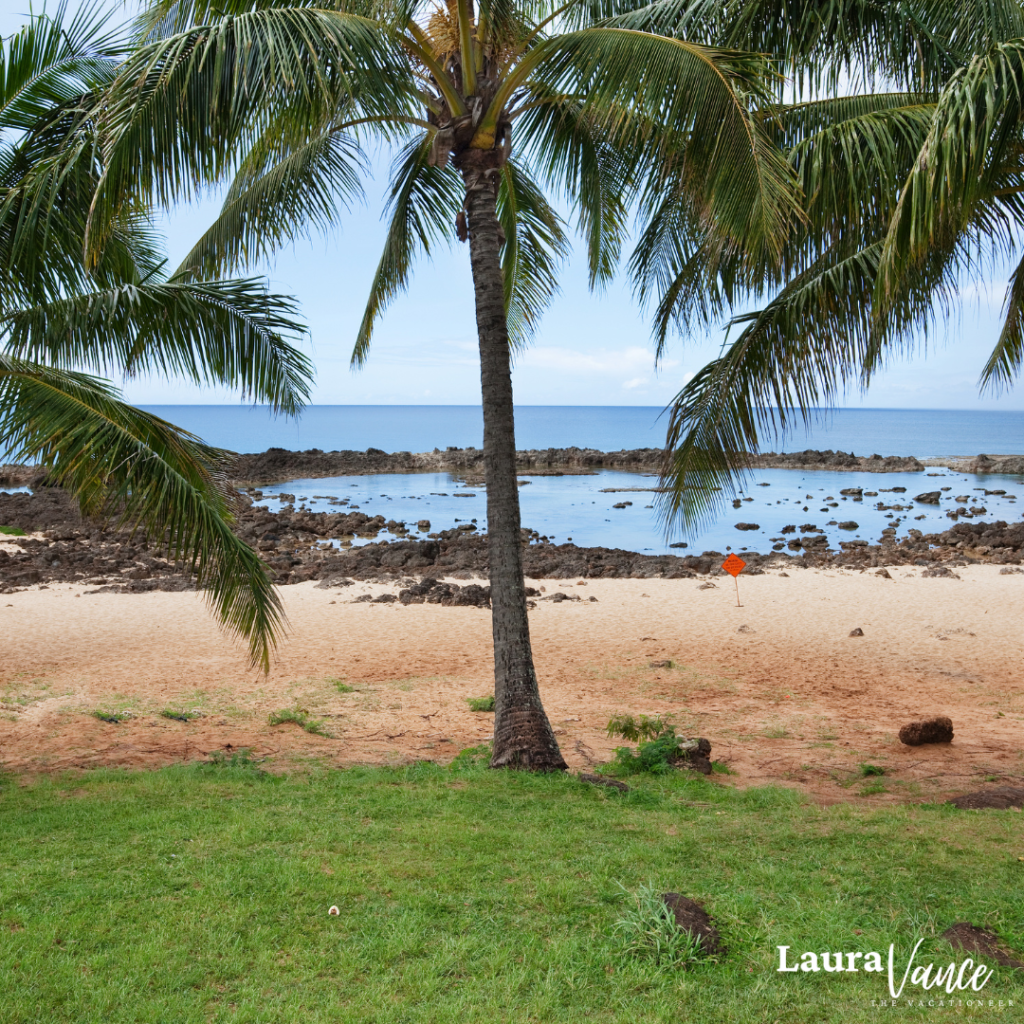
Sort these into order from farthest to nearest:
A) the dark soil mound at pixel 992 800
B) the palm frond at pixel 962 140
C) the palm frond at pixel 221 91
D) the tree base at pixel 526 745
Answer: the tree base at pixel 526 745 → the dark soil mound at pixel 992 800 → the palm frond at pixel 221 91 → the palm frond at pixel 962 140

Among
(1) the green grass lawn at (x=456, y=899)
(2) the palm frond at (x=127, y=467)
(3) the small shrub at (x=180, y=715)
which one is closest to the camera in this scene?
(1) the green grass lawn at (x=456, y=899)

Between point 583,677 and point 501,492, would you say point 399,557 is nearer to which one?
point 583,677

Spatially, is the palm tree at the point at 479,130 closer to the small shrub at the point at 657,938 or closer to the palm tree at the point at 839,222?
the palm tree at the point at 839,222

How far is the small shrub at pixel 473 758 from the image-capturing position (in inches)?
300

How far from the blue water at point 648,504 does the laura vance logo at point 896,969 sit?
16.8 m

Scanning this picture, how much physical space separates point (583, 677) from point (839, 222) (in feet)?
21.9

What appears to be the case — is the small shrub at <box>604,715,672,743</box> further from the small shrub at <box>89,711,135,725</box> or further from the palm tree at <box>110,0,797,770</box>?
the small shrub at <box>89,711,135,725</box>

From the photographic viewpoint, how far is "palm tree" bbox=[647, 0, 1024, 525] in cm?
620

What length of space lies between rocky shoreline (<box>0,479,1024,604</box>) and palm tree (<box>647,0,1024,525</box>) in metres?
9.90

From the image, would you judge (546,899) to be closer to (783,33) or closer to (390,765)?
(390,765)

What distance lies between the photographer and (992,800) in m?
6.36

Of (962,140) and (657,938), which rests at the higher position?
(962,140)

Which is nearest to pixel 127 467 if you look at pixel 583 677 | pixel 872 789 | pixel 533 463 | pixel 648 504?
pixel 872 789

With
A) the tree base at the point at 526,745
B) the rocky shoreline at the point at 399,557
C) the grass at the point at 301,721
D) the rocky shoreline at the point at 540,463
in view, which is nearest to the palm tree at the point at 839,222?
the tree base at the point at 526,745
